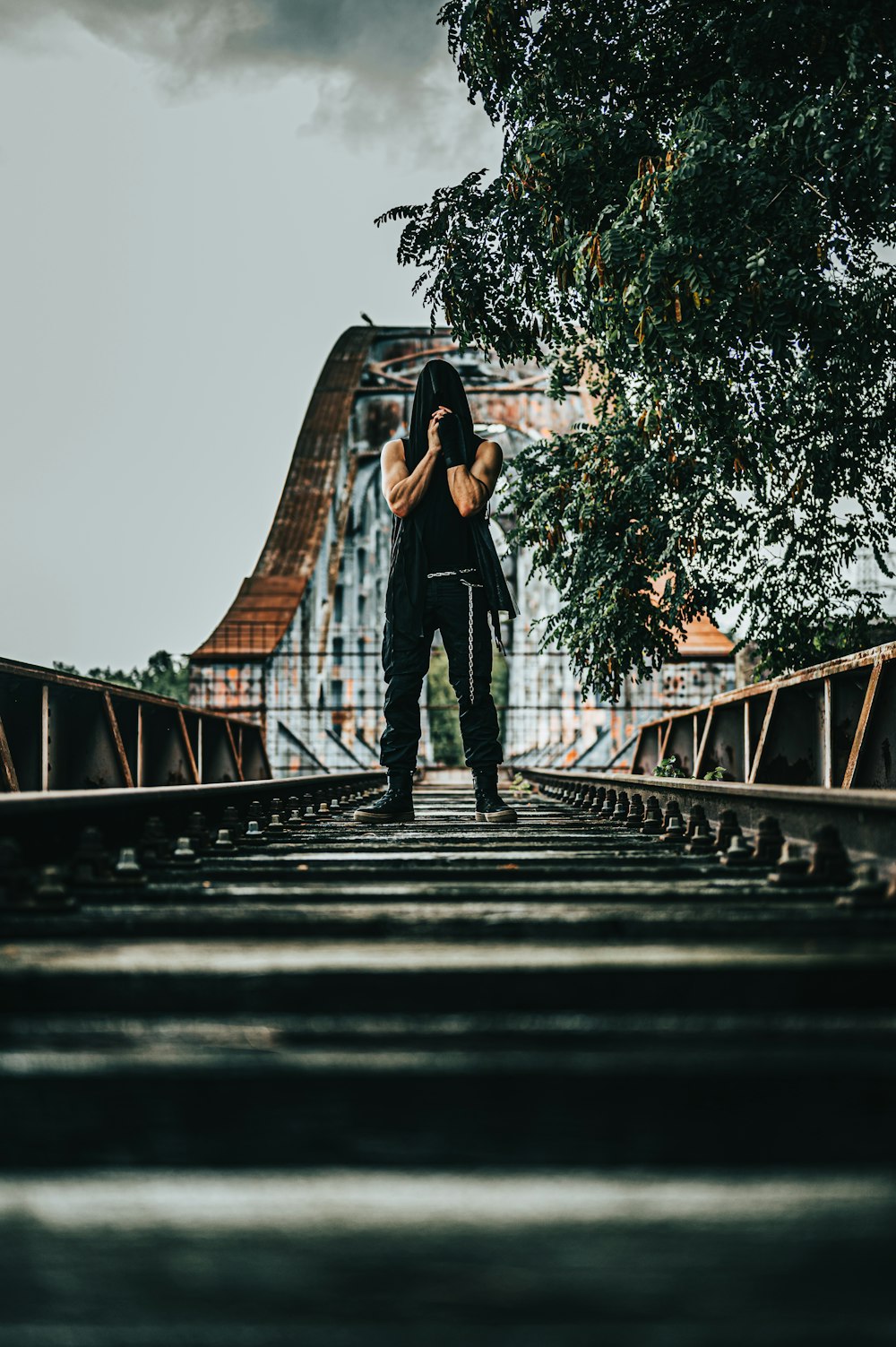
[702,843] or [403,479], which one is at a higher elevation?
[403,479]

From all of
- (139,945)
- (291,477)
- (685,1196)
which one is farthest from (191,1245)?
(291,477)

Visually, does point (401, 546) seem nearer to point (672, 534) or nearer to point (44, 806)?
point (44, 806)

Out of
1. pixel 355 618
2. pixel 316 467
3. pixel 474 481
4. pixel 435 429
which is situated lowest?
pixel 474 481

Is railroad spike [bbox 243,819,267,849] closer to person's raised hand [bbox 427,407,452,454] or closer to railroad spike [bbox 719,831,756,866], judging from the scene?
railroad spike [bbox 719,831,756,866]

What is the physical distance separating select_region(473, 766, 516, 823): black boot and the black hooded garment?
621mm

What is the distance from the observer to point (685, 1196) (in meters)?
1.30

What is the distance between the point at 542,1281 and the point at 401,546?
177 inches

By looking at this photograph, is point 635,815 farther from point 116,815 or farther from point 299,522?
point 299,522

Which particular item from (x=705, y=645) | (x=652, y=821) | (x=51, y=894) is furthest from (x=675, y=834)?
(x=705, y=645)

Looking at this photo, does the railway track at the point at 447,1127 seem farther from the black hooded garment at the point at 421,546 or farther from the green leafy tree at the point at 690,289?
the green leafy tree at the point at 690,289

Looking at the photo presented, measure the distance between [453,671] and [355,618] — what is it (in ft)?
82.5

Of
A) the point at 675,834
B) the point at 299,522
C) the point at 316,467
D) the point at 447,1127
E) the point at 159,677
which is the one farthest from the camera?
the point at 159,677

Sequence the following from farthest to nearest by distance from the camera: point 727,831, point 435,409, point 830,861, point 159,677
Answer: point 159,677 < point 435,409 < point 727,831 < point 830,861

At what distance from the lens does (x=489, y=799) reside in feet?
19.3
